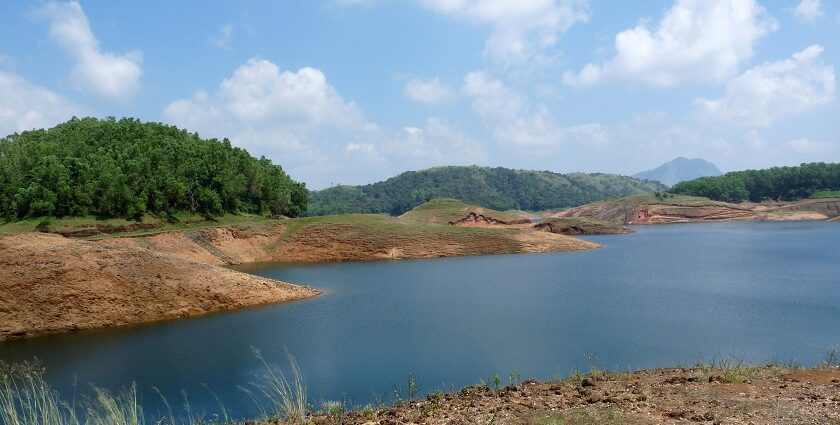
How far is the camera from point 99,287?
30453 mm

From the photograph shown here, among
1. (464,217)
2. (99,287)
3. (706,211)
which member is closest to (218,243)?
(99,287)

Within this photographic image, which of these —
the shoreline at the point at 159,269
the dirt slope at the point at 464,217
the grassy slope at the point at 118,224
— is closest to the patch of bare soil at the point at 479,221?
the dirt slope at the point at 464,217

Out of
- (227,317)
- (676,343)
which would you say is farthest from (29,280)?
(676,343)

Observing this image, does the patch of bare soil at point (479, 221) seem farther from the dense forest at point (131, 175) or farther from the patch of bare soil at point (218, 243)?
the patch of bare soil at point (218, 243)

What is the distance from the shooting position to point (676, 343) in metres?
21.7

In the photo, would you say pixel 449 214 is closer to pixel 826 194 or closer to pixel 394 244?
pixel 394 244

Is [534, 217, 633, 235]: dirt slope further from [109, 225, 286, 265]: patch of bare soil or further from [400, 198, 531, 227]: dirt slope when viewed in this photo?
[109, 225, 286, 265]: patch of bare soil

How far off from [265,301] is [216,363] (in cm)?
1350

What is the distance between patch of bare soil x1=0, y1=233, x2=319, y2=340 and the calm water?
70.1 inches

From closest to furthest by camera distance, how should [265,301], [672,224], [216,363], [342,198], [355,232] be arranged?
[216,363] → [265,301] → [355,232] → [672,224] → [342,198]

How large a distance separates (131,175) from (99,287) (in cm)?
3480

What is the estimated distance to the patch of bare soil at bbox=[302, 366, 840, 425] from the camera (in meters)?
10.9

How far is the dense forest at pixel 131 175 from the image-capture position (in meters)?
55.4

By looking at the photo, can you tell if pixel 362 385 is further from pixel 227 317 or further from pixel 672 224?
pixel 672 224
